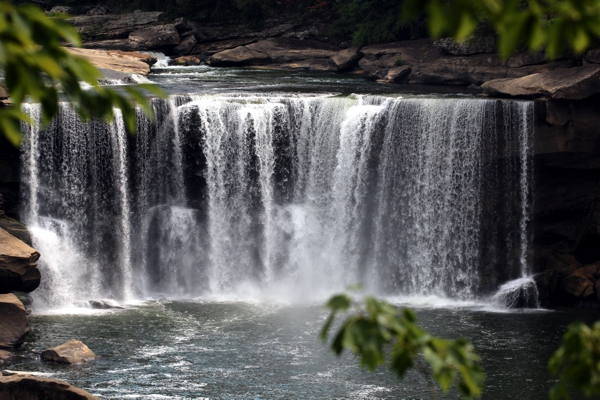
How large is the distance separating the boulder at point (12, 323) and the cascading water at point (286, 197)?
391 cm

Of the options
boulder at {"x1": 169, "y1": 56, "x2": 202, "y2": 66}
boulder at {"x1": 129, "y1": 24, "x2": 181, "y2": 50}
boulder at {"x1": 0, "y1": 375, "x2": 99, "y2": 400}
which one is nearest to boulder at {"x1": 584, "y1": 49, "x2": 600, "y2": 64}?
boulder at {"x1": 0, "y1": 375, "x2": 99, "y2": 400}

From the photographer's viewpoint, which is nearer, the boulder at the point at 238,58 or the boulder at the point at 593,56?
the boulder at the point at 593,56

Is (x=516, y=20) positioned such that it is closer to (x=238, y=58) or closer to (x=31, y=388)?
(x=31, y=388)

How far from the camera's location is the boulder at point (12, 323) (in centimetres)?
1755

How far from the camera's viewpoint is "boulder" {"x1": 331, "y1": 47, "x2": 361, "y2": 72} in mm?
35188

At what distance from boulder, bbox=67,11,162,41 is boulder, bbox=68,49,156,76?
15.4ft

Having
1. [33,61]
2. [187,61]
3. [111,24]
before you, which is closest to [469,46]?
[187,61]

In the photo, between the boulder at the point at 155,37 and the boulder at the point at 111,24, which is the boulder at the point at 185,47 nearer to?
the boulder at the point at 155,37

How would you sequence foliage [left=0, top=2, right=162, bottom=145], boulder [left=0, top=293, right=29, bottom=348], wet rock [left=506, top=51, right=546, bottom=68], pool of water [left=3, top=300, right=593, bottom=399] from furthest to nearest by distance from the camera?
1. wet rock [left=506, top=51, right=546, bottom=68]
2. boulder [left=0, top=293, right=29, bottom=348]
3. pool of water [left=3, top=300, right=593, bottom=399]
4. foliage [left=0, top=2, right=162, bottom=145]

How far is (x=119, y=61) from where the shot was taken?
31.3 m

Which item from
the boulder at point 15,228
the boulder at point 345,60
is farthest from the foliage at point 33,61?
the boulder at point 345,60

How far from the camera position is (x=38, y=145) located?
73.3 feet

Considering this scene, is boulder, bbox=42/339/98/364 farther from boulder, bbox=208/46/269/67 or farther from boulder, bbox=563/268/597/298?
boulder, bbox=208/46/269/67

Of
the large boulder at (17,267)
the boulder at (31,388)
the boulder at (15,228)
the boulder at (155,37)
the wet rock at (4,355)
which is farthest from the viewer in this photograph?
the boulder at (155,37)
